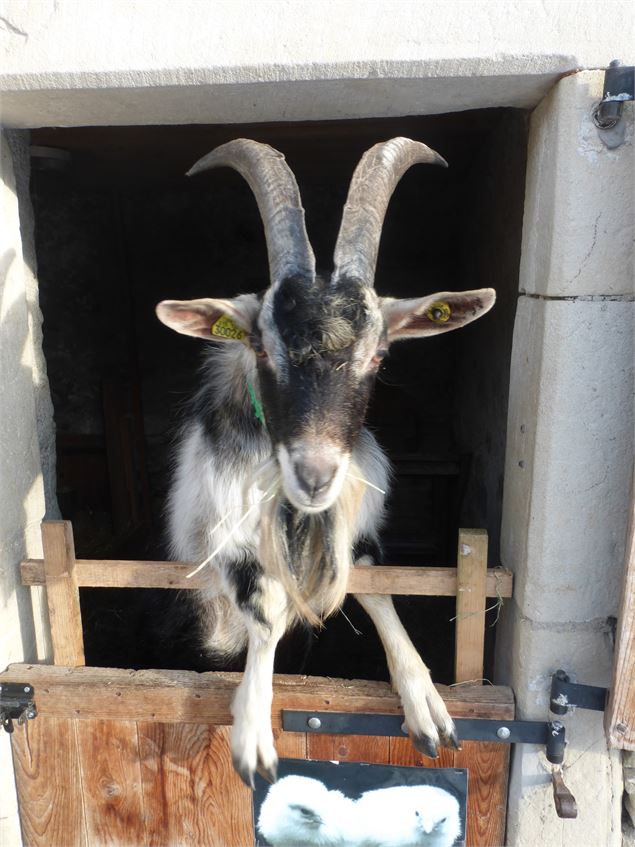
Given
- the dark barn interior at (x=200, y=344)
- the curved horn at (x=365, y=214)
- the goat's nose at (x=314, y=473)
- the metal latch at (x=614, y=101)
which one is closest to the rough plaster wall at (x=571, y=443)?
the metal latch at (x=614, y=101)

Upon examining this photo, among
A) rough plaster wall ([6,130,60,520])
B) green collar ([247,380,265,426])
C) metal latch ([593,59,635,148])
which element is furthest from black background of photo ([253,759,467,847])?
metal latch ([593,59,635,148])

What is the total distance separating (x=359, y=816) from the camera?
7.89 feet

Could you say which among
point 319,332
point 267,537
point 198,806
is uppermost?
point 319,332

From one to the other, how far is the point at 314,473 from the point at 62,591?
1.20 m

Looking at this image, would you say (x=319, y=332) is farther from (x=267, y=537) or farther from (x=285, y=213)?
(x=267, y=537)

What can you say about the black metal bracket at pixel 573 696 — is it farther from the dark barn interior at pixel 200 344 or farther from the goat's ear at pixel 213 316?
the goat's ear at pixel 213 316

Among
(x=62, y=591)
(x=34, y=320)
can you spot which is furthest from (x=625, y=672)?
Answer: (x=34, y=320)

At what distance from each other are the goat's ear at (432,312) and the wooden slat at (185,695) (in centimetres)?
128

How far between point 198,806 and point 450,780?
3.20 feet

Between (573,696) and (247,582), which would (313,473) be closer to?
(247,582)

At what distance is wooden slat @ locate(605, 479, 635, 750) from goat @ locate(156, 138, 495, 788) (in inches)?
20.6

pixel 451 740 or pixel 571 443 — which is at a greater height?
pixel 571 443

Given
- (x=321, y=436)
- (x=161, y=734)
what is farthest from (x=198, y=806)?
(x=321, y=436)

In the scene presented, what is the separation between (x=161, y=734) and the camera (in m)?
2.42
